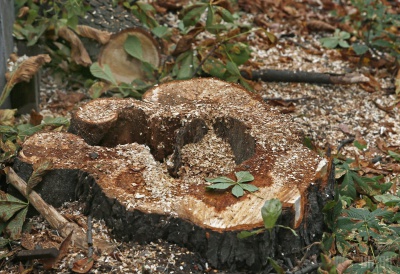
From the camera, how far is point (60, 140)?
9.70 ft

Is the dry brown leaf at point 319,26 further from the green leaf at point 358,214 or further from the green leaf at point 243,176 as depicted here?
the green leaf at point 243,176

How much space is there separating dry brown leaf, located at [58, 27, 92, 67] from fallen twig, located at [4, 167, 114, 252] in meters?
1.55

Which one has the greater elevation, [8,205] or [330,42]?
[8,205]

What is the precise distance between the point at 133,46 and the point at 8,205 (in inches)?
69.0

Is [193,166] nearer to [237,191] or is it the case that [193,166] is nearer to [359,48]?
[237,191]

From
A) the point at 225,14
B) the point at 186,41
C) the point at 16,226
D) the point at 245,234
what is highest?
the point at 225,14

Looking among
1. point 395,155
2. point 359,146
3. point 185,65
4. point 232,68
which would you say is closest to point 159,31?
point 185,65

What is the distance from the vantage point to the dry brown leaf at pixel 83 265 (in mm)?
2506

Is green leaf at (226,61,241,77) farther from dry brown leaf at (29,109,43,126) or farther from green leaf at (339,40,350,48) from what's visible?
green leaf at (339,40,350,48)

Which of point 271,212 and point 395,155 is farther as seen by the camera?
point 395,155

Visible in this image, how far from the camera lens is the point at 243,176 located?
2.68 m

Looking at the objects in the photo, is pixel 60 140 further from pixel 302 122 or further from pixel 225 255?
pixel 302 122

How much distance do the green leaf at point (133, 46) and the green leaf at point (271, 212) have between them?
2.10m

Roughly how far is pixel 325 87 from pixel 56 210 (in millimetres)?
2342
